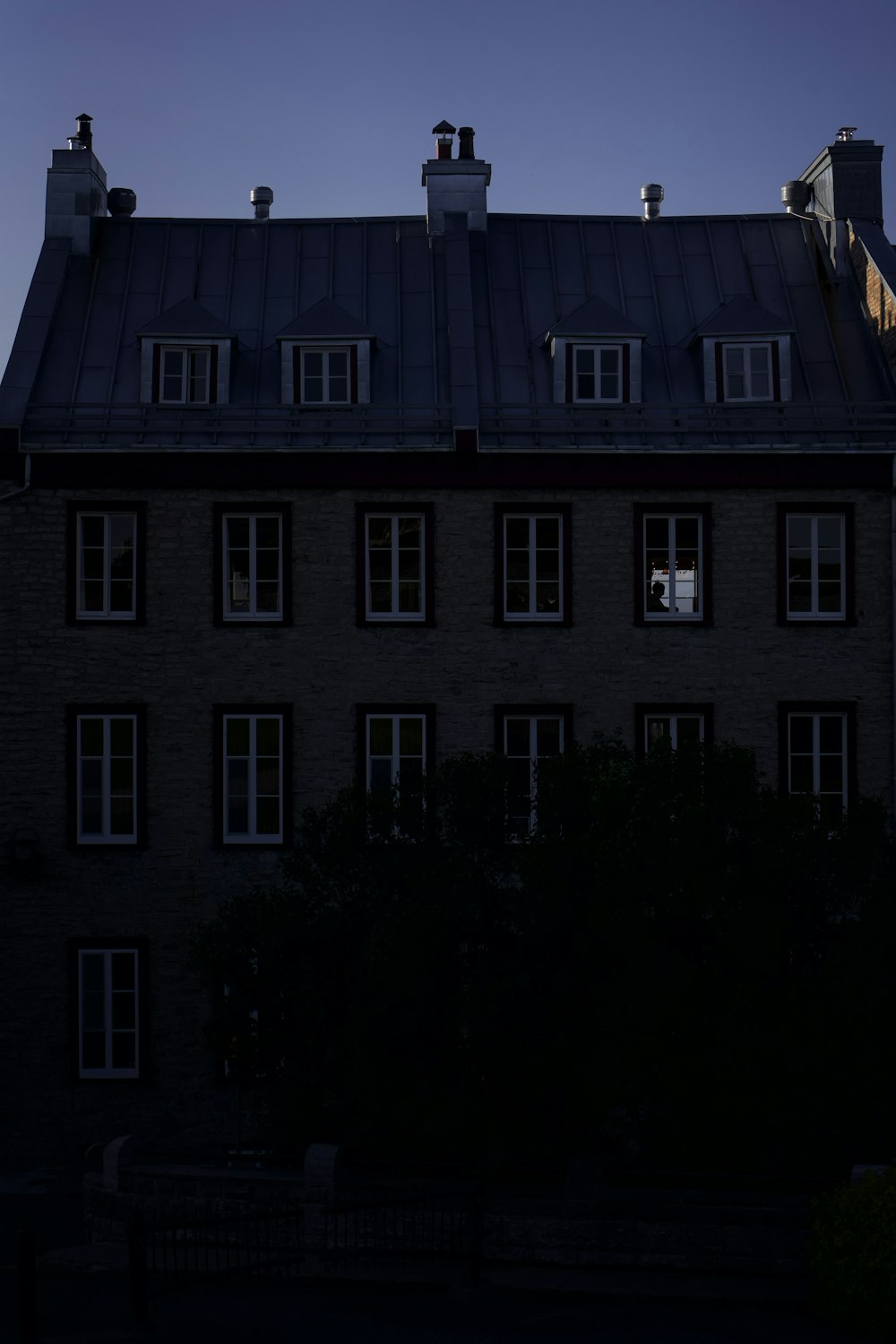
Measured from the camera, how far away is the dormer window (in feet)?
88.4

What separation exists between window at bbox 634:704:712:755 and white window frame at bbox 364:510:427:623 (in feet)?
14.0

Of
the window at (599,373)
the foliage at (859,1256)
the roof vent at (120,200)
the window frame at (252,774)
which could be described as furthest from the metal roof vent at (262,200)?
the foliage at (859,1256)

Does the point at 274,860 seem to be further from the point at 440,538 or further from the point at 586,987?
the point at 586,987

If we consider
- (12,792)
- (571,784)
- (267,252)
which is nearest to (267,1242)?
(571,784)

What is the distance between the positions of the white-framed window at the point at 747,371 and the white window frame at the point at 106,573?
1112 cm

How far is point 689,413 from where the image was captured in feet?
86.9

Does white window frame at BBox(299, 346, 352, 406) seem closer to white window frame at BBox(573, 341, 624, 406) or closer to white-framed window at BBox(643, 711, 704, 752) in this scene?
white window frame at BBox(573, 341, 624, 406)

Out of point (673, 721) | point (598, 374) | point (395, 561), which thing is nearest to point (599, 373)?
point (598, 374)

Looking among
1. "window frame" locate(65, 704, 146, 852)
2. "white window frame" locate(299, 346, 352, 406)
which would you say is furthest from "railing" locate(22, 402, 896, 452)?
"window frame" locate(65, 704, 146, 852)

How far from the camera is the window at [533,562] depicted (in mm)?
25750

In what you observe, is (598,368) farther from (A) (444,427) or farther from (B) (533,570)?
(B) (533,570)

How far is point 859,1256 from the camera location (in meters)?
14.2

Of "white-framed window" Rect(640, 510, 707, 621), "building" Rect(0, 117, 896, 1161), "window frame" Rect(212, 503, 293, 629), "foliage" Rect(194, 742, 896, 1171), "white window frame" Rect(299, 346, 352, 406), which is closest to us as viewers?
"foliage" Rect(194, 742, 896, 1171)

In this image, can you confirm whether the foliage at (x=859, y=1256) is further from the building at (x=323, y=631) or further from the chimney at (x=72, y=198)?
the chimney at (x=72, y=198)
